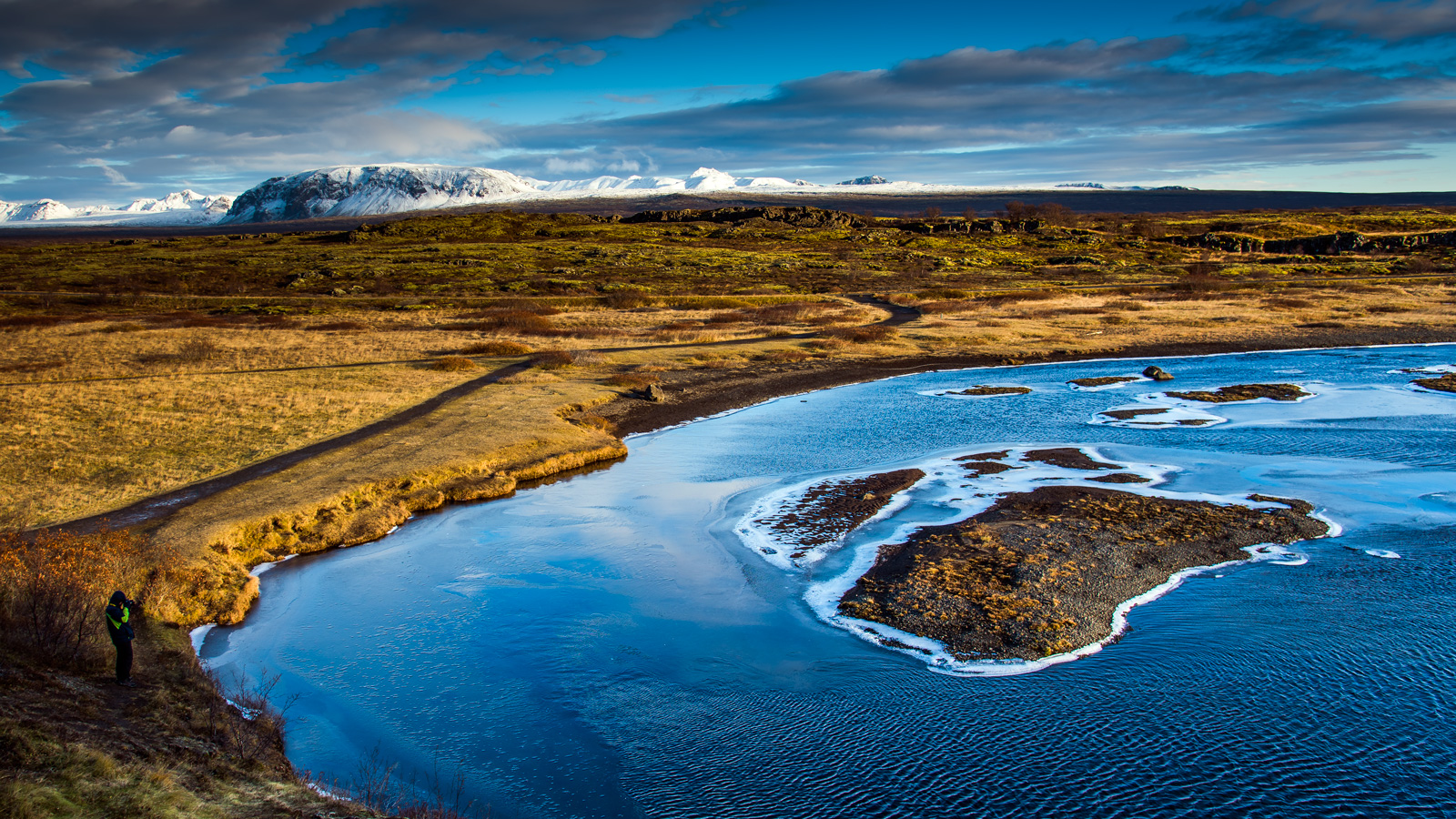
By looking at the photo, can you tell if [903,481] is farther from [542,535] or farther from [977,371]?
[977,371]

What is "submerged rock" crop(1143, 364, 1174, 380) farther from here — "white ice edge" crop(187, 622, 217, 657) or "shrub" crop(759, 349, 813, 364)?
"white ice edge" crop(187, 622, 217, 657)

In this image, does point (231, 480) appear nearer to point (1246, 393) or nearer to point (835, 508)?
point (835, 508)

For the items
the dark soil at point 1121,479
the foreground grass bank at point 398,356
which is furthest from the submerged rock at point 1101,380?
the dark soil at point 1121,479

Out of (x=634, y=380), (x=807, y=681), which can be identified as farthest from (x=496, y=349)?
(x=807, y=681)

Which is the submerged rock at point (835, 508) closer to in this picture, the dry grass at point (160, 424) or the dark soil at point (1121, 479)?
the dark soil at point (1121, 479)

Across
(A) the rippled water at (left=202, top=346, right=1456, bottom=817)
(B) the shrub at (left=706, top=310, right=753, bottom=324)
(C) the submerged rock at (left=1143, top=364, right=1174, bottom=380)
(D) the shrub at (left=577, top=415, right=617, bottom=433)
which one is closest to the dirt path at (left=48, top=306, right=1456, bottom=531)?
(D) the shrub at (left=577, top=415, right=617, bottom=433)

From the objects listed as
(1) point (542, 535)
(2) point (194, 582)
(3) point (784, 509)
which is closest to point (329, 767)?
(2) point (194, 582)
